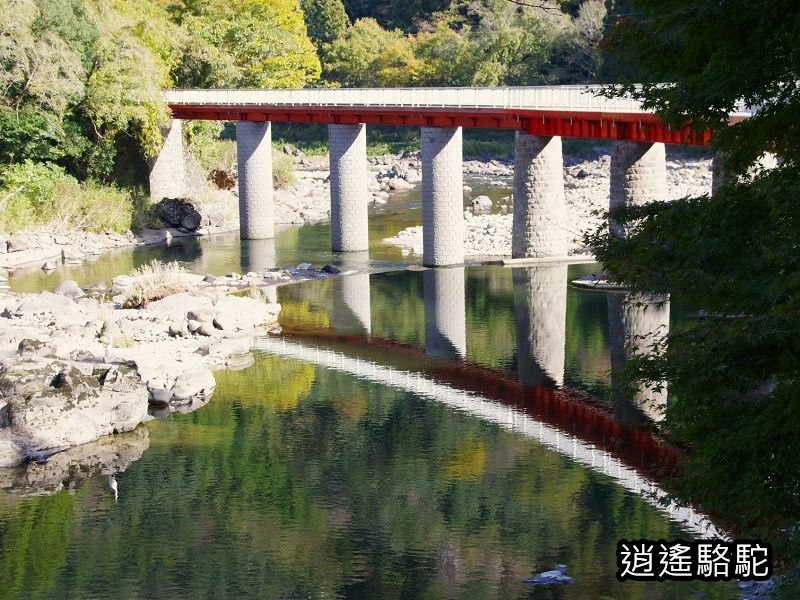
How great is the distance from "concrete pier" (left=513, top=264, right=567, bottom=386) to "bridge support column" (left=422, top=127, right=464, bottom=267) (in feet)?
9.34

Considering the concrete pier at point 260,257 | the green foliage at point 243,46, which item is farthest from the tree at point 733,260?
the green foliage at point 243,46

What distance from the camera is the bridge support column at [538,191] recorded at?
45.8 metres

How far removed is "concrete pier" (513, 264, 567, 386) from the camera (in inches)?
1304

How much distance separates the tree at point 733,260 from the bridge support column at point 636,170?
1077 inches

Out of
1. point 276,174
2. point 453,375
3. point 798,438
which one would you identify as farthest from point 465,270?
point 798,438

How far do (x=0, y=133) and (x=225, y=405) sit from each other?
86.2ft

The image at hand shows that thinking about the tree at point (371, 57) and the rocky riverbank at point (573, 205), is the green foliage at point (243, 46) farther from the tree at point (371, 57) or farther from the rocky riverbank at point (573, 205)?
the tree at point (371, 57)

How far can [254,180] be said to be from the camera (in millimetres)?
55531

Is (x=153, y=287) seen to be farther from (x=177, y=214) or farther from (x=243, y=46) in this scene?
(x=243, y=46)

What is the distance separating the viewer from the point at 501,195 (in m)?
69.2

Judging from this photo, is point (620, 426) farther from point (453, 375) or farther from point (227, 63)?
point (227, 63)

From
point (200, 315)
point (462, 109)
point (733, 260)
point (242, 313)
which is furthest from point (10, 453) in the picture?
point (462, 109)

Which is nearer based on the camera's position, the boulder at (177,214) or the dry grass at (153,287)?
the dry grass at (153,287)

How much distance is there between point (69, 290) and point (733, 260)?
2985 cm
